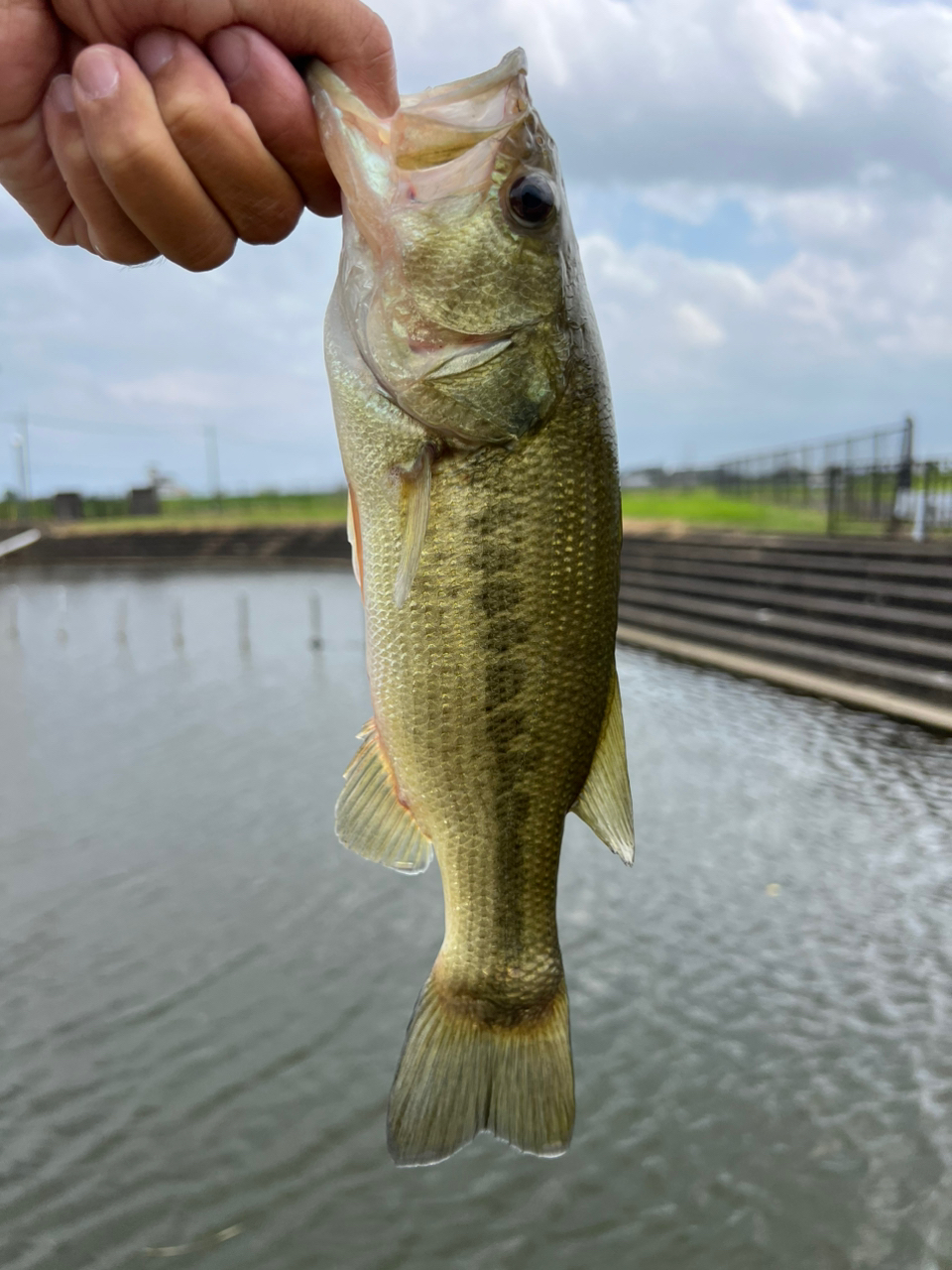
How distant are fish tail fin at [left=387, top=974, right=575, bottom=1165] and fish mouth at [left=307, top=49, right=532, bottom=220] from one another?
1.33 meters

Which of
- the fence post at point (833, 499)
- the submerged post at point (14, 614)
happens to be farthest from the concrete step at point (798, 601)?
the submerged post at point (14, 614)

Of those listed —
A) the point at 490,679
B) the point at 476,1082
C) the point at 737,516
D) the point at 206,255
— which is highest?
the point at 206,255

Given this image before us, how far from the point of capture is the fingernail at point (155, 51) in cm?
131

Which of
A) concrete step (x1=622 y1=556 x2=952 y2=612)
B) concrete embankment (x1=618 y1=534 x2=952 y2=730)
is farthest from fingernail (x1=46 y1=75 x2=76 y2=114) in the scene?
concrete step (x1=622 y1=556 x2=952 y2=612)

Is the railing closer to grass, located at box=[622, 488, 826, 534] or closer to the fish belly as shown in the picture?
grass, located at box=[622, 488, 826, 534]

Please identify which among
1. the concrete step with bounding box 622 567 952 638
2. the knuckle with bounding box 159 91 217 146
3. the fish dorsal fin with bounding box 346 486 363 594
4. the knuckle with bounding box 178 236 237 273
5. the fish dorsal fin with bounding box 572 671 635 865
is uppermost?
the knuckle with bounding box 159 91 217 146

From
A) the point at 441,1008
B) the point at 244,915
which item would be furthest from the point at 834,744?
the point at 441,1008

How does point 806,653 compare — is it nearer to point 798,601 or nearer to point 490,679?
point 798,601

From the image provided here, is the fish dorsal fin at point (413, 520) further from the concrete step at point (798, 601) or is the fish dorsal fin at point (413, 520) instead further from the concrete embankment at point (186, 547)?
the concrete embankment at point (186, 547)

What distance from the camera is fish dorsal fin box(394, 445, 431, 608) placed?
153 centimetres

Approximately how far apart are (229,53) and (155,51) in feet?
Answer: 0.31

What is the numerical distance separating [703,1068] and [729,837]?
2886 mm

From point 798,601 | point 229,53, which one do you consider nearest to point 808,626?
point 798,601

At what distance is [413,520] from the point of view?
154 centimetres
